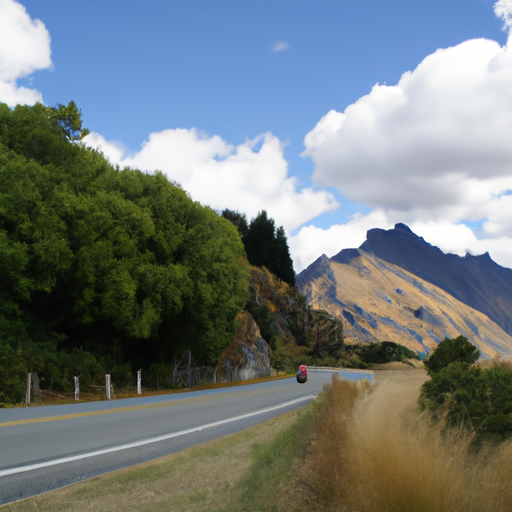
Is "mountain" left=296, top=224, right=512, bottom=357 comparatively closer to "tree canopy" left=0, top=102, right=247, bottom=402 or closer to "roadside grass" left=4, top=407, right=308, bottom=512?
"tree canopy" left=0, top=102, right=247, bottom=402

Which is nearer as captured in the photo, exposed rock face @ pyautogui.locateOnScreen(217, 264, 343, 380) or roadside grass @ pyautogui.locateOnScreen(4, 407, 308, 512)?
roadside grass @ pyautogui.locateOnScreen(4, 407, 308, 512)

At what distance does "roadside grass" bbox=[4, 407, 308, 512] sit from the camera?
654cm

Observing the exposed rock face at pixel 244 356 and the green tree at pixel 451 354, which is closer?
the green tree at pixel 451 354

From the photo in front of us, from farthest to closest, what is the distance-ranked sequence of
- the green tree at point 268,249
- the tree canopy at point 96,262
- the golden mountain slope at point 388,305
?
the golden mountain slope at point 388,305
the green tree at point 268,249
the tree canopy at point 96,262

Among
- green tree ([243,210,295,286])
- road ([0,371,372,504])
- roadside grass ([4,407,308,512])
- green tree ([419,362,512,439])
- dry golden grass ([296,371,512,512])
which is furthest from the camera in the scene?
green tree ([243,210,295,286])

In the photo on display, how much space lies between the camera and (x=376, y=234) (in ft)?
571

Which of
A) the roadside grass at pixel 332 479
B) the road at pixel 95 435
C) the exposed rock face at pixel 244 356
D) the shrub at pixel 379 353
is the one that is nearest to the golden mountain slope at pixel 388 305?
the shrub at pixel 379 353

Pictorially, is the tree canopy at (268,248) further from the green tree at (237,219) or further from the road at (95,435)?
the road at (95,435)

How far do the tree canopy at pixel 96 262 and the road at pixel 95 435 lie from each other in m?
6.11

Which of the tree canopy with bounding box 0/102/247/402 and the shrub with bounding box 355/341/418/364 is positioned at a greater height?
the tree canopy with bounding box 0/102/247/402

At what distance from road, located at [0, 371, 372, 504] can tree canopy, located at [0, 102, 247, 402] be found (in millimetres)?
6107

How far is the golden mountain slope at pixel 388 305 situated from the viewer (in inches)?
4678

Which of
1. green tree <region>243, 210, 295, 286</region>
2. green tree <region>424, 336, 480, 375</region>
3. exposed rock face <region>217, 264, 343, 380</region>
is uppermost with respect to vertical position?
green tree <region>243, 210, 295, 286</region>

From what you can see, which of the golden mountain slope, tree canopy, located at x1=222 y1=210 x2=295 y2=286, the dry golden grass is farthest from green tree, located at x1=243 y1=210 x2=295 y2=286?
the dry golden grass
